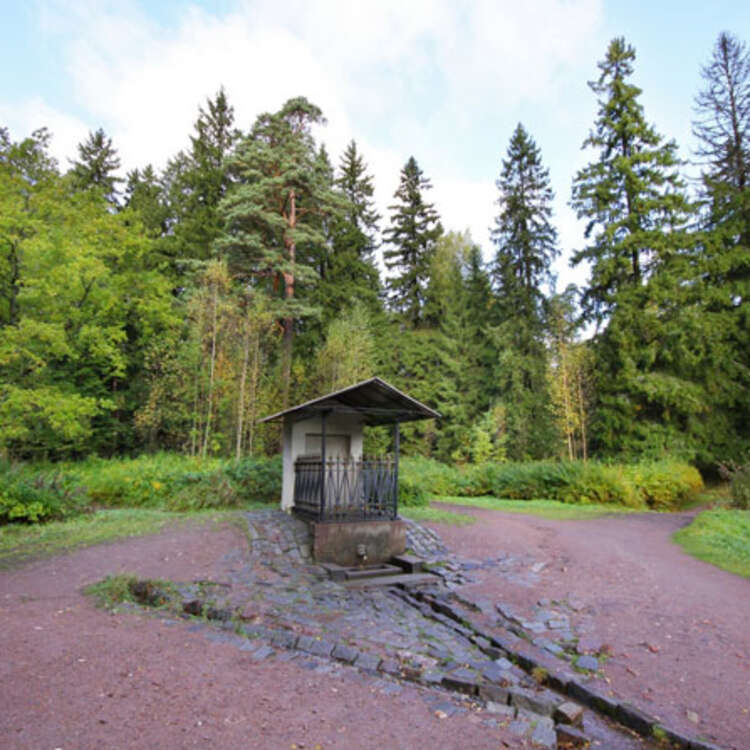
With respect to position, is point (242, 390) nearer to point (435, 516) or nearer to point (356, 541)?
point (435, 516)

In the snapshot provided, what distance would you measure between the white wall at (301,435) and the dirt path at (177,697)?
503 centimetres

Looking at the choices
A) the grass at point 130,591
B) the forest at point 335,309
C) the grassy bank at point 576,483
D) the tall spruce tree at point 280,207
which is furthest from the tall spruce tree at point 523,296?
the grass at point 130,591

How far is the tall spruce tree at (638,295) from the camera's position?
17.8 metres

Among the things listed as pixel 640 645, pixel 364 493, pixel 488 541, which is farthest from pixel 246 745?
pixel 488 541

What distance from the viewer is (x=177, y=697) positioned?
2963 millimetres

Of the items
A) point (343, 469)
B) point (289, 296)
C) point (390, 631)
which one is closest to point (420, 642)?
point (390, 631)

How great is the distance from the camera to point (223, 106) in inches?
984

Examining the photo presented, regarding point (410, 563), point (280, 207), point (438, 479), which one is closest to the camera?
point (410, 563)

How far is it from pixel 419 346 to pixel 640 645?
69.1 ft

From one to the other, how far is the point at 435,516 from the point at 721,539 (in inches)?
203

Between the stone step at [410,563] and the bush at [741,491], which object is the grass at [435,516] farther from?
the bush at [741,491]

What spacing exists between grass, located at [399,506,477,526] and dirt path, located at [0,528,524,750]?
6437 millimetres

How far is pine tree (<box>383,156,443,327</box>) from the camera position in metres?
27.6

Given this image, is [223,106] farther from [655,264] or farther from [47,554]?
[47,554]
